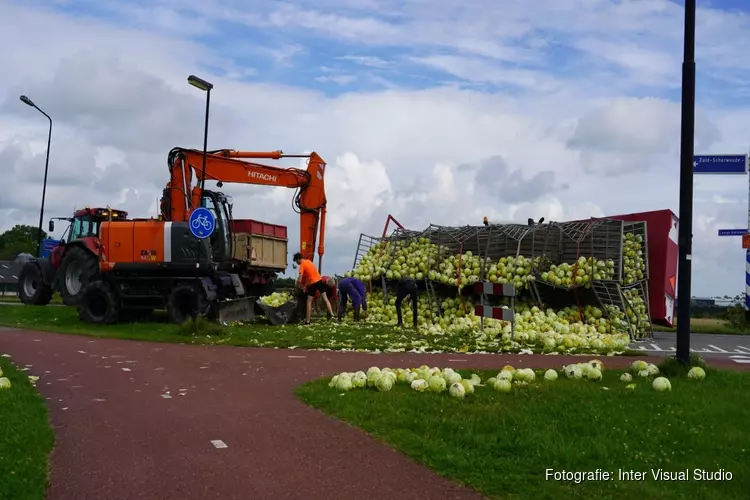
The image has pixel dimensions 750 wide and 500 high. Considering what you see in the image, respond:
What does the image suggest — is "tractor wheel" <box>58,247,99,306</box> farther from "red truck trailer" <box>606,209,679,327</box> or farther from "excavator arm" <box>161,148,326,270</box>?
"red truck trailer" <box>606,209,679,327</box>

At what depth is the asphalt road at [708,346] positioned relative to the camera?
16688mm

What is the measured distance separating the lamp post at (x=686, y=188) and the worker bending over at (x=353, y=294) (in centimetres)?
1298

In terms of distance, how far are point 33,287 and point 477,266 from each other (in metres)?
17.2

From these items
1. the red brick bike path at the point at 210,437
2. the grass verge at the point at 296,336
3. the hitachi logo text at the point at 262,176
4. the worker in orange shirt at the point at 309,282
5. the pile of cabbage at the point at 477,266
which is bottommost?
the red brick bike path at the point at 210,437

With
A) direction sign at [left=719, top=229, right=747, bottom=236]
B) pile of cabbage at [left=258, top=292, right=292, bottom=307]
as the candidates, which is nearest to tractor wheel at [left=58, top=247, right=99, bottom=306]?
pile of cabbage at [left=258, top=292, right=292, bottom=307]

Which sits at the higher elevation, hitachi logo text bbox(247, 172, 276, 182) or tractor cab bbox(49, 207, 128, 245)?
hitachi logo text bbox(247, 172, 276, 182)

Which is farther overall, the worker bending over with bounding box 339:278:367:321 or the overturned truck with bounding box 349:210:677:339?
the worker bending over with bounding box 339:278:367:321

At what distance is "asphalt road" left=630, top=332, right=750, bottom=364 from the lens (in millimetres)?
16688

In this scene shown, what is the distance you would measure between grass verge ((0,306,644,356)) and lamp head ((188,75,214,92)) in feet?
23.4

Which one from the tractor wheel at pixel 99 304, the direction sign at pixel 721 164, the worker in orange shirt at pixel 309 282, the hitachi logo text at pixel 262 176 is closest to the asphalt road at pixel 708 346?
the direction sign at pixel 721 164

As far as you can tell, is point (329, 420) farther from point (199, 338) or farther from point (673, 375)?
point (199, 338)

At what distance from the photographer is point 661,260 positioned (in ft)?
70.8

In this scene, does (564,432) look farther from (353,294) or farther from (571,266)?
(353,294)

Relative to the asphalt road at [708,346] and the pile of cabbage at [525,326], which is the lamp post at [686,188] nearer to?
the pile of cabbage at [525,326]
